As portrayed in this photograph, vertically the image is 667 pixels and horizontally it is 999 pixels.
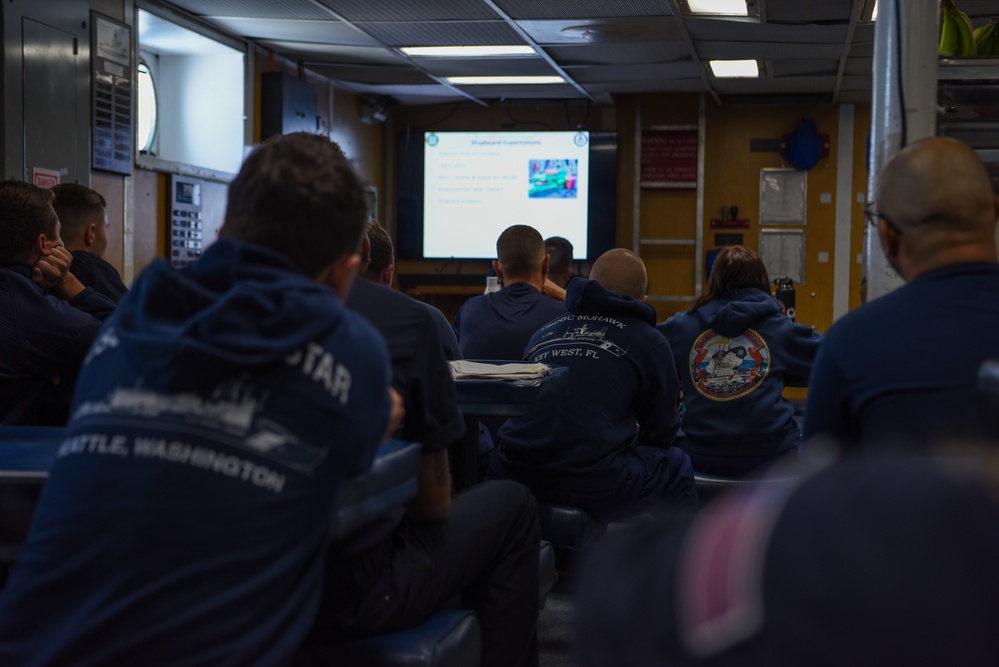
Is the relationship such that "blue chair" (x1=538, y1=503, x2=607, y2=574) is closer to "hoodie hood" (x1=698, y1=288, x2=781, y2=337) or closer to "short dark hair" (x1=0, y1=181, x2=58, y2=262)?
"hoodie hood" (x1=698, y1=288, x2=781, y2=337)

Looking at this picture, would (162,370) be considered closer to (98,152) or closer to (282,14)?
(98,152)

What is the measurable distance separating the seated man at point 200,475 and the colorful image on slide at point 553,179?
714 centimetres

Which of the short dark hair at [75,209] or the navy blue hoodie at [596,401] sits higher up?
the short dark hair at [75,209]

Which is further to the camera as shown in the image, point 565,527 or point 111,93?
point 111,93

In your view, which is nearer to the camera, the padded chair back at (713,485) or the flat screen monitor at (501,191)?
the padded chair back at (713,485)

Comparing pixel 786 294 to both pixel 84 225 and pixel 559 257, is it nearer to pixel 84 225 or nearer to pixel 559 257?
pixel 559 257

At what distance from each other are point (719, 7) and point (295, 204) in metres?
4.60

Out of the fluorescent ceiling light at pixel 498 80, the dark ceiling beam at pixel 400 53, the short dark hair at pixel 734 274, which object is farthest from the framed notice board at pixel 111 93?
the short dark hair at pixel 734 274

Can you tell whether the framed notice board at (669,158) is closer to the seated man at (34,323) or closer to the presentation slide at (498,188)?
the presentation slide at (498,188)

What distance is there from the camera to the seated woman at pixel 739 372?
3.46 meters

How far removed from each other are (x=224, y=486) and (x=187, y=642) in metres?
0.17

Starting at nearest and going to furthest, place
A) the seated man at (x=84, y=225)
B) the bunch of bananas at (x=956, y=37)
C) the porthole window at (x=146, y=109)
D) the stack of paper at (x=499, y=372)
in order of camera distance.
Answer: the bunch of bananas at (x=956, y=37) → the stack of paper at (x=499, y=372) → the seated man at (x=84, y=225) → the porthole window at (x=146, y=109)

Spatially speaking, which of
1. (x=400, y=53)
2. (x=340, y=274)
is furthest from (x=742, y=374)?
(x=400, y=53)

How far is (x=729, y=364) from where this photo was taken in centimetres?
351
